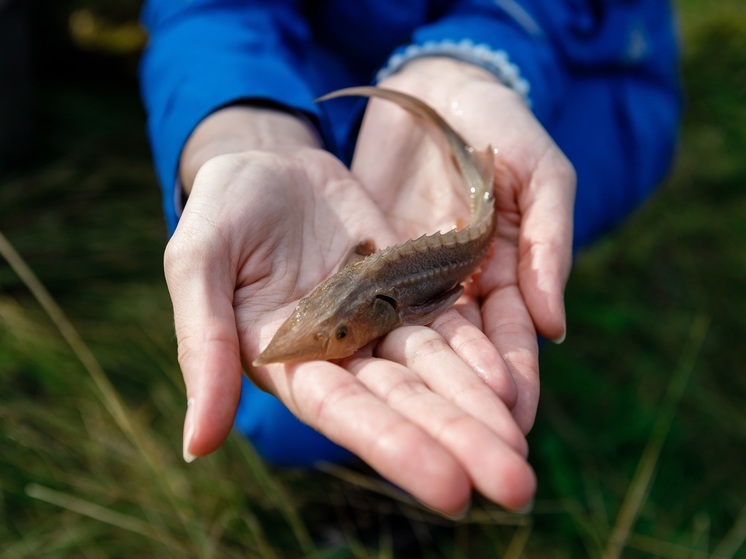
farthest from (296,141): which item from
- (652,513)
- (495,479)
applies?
(652,513)

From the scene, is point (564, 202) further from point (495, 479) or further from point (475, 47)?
point (495, 479)

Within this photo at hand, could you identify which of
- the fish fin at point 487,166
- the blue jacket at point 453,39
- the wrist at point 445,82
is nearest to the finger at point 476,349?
the fish fin at point 487,166

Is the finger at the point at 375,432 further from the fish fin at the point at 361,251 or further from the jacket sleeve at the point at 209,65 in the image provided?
the jacket sleeve at the point at 209,65

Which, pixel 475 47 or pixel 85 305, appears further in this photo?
pixel 85 305

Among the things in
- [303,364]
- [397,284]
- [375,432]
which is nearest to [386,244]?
[397,284]

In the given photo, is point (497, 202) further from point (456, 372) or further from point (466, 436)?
point (466, 436)

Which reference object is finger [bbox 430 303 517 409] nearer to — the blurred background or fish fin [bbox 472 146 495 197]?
fish fin [bbox 472 146 495 197]
